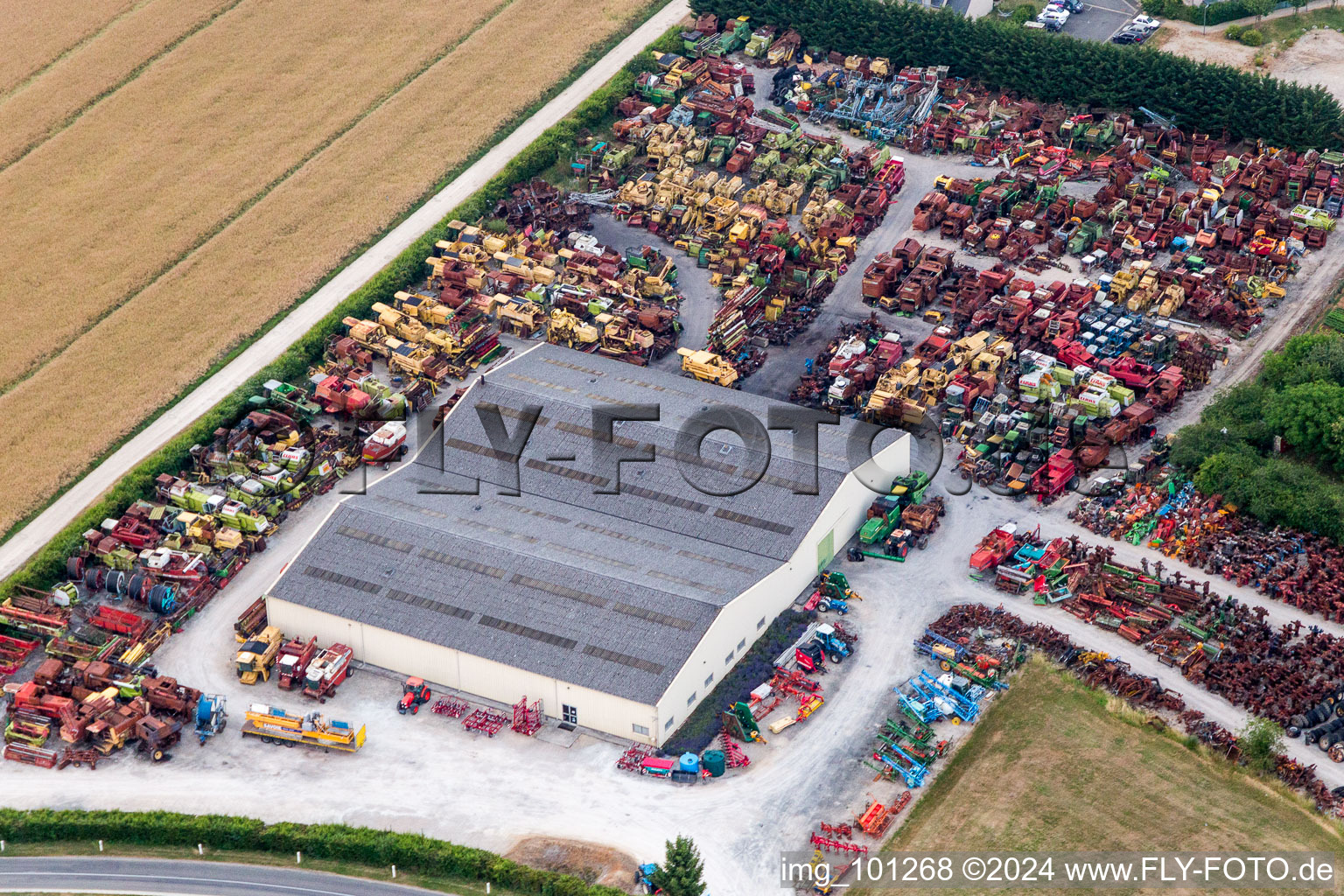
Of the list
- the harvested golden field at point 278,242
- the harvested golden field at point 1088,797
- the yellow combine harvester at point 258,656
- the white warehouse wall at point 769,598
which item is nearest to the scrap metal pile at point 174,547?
the yellow combine harvester at point 258,656

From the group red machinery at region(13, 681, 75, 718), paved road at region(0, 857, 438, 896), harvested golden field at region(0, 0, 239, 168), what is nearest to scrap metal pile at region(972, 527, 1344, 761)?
paved road at region(0, 857, 438, 896)

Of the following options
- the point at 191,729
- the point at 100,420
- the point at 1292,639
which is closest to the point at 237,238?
the point at 100,420

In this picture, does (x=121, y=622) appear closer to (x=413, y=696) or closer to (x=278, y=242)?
(x=413, y=696)

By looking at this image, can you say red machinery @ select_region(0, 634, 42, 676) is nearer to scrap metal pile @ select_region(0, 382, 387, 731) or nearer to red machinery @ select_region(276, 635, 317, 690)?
scrap metal pile @ select_region(0, 382, 387, 731)

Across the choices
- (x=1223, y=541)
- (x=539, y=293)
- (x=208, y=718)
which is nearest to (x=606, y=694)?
(x=208, y=718)

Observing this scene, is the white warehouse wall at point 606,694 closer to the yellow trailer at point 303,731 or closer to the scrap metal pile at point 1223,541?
the yellow trailer at point 303,731

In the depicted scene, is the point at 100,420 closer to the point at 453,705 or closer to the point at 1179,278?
the point at 453,705
